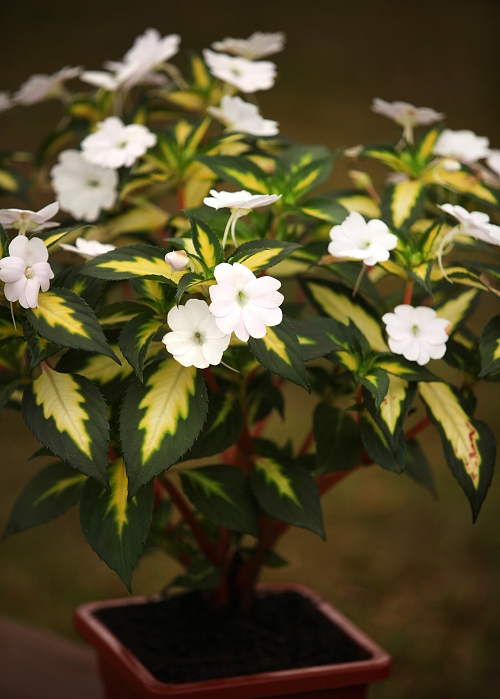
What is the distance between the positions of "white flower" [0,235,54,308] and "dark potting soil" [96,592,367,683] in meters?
0.43

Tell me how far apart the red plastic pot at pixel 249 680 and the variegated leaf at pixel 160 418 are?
29 centimetres

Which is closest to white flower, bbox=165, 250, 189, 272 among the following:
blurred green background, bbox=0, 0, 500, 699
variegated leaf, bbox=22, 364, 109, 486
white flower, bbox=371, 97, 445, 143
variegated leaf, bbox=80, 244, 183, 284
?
variegated leaf, bbox=80, 244, 183, 284

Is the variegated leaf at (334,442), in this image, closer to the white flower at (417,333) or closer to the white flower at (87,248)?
the white flower at (417,333)

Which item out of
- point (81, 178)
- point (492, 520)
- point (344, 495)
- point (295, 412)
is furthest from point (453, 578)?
point (81, 178)

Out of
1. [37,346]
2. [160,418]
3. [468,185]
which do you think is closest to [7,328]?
[37,346]

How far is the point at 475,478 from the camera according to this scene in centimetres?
67

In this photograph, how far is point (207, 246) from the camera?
2.08ft

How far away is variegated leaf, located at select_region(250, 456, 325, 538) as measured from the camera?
0.72 m

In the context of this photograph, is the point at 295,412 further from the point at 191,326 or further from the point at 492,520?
the point at 191,326

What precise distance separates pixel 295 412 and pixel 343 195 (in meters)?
1.44

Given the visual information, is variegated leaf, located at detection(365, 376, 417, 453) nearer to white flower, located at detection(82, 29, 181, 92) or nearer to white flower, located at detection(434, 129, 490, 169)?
white flower, located at detection(434, 129, 490, 169)

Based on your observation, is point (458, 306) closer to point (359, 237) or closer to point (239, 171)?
point (359, 237)

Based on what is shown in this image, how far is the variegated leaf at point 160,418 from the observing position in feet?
1.89

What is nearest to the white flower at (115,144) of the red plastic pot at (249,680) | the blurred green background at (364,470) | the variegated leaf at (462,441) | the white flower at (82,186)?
the white flower at (82,186)
